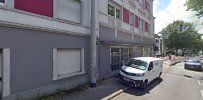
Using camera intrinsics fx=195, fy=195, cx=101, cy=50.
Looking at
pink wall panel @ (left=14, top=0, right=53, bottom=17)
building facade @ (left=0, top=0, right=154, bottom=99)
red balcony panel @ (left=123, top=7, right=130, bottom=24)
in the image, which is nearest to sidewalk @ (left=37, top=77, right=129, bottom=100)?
building facade @ (left=0, top=0, right=154, bottom=99)

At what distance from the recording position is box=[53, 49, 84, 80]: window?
9367mm

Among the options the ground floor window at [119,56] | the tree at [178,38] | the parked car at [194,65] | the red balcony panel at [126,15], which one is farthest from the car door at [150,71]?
the tree at [178,38]

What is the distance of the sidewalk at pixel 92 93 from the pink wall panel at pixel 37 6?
367cm

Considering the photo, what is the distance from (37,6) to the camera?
8.20 m

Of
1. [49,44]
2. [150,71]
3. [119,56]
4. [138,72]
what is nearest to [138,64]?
[150,71]

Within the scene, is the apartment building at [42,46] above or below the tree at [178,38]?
below

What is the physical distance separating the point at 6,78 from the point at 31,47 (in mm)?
1579

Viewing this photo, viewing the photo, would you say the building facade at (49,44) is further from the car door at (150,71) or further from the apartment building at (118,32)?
the car door at (150,71)

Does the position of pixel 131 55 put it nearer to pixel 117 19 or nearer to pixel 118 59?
pixel 118 59

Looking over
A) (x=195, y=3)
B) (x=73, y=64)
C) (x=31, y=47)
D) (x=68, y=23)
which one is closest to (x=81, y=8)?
(x=68, y=23)

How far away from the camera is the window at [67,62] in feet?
30.7

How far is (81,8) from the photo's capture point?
38.0 feet

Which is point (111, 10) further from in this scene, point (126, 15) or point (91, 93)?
point (91, 93)

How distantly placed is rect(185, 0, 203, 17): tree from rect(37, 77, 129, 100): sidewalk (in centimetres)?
1380
